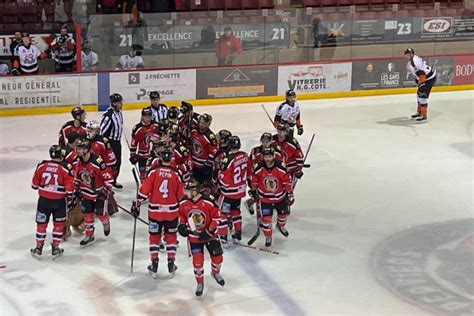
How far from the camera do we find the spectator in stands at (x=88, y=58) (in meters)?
14.5

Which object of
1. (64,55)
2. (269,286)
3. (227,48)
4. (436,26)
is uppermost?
(436,26)

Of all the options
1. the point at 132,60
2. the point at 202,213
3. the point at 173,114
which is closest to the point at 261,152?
the point at 173,114

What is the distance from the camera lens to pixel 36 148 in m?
12.1

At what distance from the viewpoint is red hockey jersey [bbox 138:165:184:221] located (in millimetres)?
7520

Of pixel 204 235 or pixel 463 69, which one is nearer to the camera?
pixel 204 235

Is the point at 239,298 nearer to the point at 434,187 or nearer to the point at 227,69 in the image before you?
Result: the point at 434,187

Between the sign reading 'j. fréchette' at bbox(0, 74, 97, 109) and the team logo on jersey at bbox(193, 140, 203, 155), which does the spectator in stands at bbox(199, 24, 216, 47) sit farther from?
the team logo on jersey at bbox(193, 140, 203, 155)

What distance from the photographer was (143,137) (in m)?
9.54

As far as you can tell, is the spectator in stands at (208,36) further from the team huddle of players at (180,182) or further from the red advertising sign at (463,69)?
the team huddle of players at (180,182)

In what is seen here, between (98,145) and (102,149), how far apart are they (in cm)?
6

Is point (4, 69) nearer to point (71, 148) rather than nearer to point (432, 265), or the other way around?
point (71, 148)

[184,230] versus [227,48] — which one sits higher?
[227,48]

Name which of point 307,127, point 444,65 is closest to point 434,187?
point 307,127

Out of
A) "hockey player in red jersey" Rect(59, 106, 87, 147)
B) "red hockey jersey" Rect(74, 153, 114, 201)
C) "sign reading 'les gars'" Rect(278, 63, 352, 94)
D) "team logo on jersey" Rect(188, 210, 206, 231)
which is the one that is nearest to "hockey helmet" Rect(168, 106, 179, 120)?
"hockey player in red jersey" Rect(59, 106, 87, 147)
